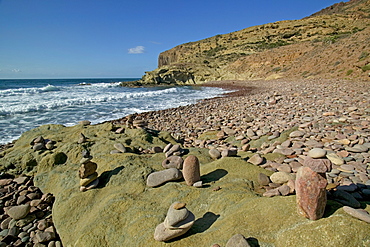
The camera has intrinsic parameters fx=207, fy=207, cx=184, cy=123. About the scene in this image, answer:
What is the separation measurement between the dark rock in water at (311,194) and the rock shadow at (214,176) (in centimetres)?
118

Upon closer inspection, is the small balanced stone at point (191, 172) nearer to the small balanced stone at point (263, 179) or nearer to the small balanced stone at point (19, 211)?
the small balanced stone at point (263, 179)

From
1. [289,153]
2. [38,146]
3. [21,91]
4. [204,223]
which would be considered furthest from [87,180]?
[21,91]

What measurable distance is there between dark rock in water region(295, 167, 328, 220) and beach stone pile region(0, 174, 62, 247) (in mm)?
2626

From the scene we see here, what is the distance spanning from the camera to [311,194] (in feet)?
4.78

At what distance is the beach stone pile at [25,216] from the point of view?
2.55 m

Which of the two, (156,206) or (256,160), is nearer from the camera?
(156,206)

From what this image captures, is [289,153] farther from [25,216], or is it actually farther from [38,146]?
[38,146]

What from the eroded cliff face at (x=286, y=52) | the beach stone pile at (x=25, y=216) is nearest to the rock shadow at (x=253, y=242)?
the beach stone pile at (x=25, y=216)

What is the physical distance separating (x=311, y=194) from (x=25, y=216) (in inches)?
140

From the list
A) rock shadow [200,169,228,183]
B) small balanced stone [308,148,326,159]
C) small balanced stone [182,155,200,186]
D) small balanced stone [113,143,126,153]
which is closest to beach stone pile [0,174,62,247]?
small balanced stone [113,143,126,153]

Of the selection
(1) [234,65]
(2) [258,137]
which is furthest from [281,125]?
(1) [234,65]

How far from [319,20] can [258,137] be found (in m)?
59.5

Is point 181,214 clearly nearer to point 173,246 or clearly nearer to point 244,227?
point 173,246

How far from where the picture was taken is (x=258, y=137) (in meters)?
4.80
